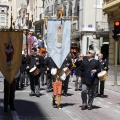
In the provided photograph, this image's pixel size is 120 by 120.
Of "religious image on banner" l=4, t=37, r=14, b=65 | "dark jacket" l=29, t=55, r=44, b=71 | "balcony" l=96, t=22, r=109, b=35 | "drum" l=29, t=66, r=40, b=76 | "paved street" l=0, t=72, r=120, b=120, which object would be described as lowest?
"paved street" l=0, t=72, r=120, b=120

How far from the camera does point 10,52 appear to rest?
11.9m

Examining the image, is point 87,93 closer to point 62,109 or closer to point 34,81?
point 62,109

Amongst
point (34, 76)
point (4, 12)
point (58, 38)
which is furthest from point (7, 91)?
point (4, 12)

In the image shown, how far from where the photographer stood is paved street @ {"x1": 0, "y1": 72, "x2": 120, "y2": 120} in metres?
11.3

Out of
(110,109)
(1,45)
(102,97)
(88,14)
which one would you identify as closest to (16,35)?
(1,45)

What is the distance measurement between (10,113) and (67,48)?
2.95 meters

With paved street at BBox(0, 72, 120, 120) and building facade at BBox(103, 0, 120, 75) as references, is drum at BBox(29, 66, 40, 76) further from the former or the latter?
building facade at BBox(103, 0, 120, 75)

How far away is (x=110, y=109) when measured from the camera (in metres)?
13.2

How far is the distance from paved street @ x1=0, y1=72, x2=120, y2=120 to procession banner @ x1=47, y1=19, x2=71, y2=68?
151 cm

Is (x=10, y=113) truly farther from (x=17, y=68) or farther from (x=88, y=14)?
(x=88, y=14)

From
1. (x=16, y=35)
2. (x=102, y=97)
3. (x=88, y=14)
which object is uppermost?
(x=88, y=14)

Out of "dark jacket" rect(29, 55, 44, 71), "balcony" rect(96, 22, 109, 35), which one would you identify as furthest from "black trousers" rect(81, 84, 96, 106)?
"balcony" rect(96, 22, 109, 35)

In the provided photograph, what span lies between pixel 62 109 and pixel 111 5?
2166 centimetres

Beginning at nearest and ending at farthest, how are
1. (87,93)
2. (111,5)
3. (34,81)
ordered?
(87,93) < (34,81) < (111,5)
